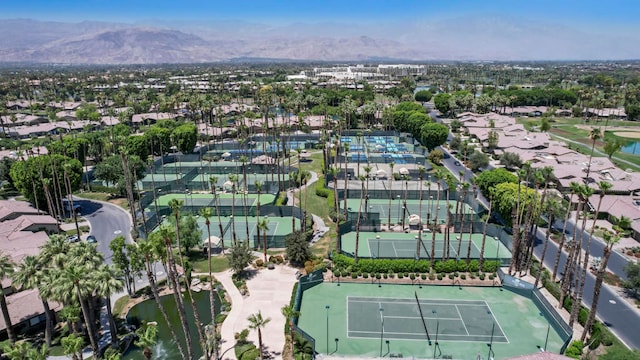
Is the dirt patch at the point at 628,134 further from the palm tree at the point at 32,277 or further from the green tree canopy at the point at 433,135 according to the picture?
the palm tree at the point at 32,277

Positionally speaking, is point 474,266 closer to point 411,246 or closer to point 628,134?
point 411,246

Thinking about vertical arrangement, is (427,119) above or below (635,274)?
above

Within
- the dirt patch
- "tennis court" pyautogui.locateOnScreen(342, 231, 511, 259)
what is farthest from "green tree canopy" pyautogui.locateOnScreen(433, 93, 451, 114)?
"tennis court" pyautogui.locateOnScreen(342, 231, 511, 259)

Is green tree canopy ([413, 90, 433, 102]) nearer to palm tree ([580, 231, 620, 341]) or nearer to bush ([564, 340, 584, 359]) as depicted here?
palm tree ([580, 231, 620, 341])

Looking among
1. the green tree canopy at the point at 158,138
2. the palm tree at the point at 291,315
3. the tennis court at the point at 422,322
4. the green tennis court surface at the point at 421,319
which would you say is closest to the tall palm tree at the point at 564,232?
the tennis court at the point at 422,322

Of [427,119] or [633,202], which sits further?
[427,119]

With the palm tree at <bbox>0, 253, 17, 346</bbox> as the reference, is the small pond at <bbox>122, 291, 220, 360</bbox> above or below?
below

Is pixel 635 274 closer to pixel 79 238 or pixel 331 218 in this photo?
pixel 331 218

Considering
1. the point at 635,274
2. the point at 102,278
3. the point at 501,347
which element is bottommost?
the point at 501,347

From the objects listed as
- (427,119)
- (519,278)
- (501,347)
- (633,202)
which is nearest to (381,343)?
(501,347)
